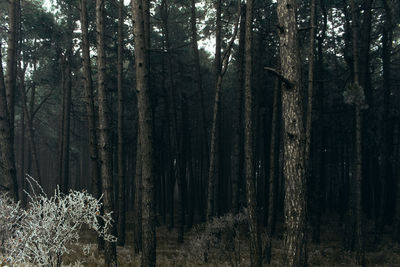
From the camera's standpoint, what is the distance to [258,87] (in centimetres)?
2394

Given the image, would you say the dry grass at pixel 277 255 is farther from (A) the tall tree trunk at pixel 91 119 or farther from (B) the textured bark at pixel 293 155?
(B) the textured bark at pixel 293 155

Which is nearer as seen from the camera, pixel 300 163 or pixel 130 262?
pixel 300 163

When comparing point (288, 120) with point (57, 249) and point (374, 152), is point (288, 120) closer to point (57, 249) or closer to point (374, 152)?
point (57, 249)

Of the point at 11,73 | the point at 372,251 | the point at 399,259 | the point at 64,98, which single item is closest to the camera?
the point at 11,73

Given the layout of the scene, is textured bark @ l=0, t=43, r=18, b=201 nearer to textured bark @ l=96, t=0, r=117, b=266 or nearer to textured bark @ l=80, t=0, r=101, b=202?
textured bark @ l=80, t=0, r=101, b=202

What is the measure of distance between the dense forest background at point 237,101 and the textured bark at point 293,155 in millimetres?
20

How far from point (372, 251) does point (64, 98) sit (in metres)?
17.7

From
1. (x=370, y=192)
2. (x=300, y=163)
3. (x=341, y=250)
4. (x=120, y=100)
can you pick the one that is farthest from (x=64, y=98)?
(x=370, y=192)

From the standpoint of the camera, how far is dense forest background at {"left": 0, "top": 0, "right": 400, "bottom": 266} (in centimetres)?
996

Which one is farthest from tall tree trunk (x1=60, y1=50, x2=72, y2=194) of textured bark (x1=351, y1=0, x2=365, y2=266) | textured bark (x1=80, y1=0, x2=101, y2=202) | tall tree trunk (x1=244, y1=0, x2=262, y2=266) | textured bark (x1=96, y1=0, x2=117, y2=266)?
textured bark (x1=351, y1=0, x2=365, y2=266)

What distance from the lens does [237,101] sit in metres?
17.9

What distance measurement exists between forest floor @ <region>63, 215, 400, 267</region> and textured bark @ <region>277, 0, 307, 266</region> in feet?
17.6

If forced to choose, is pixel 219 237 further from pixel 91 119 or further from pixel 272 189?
pixel 91 119

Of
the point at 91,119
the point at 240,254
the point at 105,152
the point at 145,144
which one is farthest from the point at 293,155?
the point at 240,254
